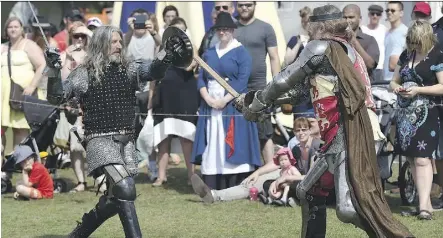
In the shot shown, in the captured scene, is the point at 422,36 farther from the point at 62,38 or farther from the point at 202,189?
the point at 62,38

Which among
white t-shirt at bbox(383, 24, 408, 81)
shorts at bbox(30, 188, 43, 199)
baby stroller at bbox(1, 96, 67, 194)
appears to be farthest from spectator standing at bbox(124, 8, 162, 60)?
white t-shirt at bbox(383, 24, 408, 81)

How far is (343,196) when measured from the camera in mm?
5941

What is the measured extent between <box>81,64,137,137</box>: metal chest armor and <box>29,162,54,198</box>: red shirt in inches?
134

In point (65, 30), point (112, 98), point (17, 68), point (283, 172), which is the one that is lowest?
point (283, 172)

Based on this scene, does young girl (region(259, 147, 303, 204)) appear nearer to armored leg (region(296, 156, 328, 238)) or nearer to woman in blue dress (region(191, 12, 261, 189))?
woman in blue dress (region(191, 12, 261, 189))

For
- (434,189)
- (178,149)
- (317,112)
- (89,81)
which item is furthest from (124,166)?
(178,149)

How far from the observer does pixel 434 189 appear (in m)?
9.52

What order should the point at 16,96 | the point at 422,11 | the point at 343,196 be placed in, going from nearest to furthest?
the point at 343,196 → the point at 422,11 → the point at 16,96

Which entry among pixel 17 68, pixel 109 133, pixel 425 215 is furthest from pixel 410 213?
pixel 17 68

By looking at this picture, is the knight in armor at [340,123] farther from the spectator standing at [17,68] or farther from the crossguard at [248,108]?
the spectator standing at [17,68]

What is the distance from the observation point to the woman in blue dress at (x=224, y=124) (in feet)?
32.6

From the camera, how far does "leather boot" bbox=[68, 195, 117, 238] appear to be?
6.77 metres

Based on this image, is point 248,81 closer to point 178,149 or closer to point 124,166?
point 178,149

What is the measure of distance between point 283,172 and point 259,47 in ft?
5.39
